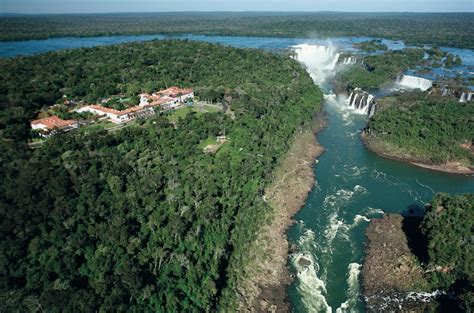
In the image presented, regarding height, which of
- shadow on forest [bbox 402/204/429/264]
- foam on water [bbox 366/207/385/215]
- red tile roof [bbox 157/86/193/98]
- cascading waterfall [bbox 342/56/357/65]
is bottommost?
foam on water [bbox 366/207/385/215]

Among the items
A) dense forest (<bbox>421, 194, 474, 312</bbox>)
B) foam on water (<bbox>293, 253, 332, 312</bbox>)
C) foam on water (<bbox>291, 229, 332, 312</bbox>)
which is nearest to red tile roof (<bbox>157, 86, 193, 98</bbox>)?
foam on water (<bbox>291, 229, 332, 312</bbox>)

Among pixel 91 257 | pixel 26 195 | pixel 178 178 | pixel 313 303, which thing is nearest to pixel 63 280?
pixel 91 257

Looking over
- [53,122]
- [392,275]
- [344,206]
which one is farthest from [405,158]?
[53,122]

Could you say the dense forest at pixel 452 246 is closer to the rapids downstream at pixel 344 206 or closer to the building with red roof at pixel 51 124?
the rapids downstream at pixel 344 206

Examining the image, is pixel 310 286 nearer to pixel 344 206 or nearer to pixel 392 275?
pixel 392 275

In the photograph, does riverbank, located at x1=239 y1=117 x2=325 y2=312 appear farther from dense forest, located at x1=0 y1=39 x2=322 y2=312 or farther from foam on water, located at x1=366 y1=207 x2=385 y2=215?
foam on water, located at x1=366 y1=207 x2=385 y2=215

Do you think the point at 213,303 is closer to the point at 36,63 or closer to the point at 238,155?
the point at 238,155

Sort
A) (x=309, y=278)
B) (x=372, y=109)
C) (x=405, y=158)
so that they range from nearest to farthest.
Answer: (x=309, y=278)
(x=405, y=158)
(x=372, y=109)
